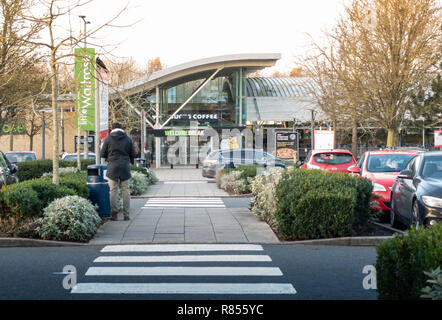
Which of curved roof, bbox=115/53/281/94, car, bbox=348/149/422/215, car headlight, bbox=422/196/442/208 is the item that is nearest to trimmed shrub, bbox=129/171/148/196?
car, bbox=348/149/422/215

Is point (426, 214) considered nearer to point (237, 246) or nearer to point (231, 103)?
point (237, 246)

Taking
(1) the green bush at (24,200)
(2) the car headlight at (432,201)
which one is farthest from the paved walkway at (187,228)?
(2) the car headlight at (432,201)

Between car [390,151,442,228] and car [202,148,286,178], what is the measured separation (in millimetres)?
15437

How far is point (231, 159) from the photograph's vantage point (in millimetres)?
28000

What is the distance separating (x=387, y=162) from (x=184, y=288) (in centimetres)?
962

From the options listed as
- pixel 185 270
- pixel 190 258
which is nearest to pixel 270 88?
pixel 190 258

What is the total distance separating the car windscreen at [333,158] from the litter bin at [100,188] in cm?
901

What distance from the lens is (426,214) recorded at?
9.20m

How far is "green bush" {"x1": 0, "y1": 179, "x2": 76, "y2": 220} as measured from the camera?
9578mm

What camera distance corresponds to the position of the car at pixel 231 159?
88.9 ft

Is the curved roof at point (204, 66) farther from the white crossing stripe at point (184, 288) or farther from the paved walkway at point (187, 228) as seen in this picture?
the white crossing stripe at point (184, 288)

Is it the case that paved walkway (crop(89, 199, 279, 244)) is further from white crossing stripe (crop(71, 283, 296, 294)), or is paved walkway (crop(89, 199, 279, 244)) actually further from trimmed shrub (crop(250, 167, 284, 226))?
white crossing stripe (crop(71, 283, 296, 294))

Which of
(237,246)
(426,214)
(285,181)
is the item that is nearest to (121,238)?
(237,246)
